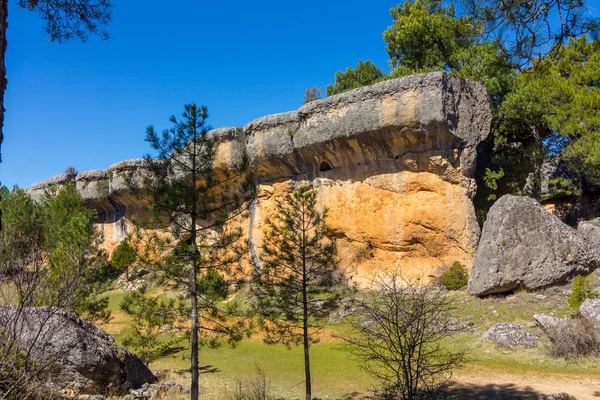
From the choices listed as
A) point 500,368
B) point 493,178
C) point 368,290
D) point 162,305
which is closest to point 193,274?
point 162,305

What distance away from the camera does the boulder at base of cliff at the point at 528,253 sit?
49.2 ft

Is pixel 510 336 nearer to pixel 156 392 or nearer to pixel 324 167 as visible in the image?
pixel 156 392

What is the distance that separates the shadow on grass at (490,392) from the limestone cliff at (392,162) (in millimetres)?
9171

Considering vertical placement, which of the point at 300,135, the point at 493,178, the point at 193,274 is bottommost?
the point at 193,274

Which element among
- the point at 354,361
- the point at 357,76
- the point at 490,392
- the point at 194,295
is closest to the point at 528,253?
the point at 354,361

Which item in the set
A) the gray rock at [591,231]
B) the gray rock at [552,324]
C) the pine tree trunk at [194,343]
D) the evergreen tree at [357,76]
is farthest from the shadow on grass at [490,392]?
the evergreen tree at [357,76]

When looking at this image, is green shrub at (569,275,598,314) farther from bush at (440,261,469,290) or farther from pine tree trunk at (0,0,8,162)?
pine tree trunk at (0,0,8,162)

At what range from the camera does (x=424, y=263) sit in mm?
19391

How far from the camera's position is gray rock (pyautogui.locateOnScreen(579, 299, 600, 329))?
11413 mm

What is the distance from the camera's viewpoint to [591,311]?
11719mm

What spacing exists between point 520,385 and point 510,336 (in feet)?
9.00

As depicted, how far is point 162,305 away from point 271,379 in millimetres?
3876

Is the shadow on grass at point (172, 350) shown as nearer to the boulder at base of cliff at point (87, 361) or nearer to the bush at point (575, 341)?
the boulder at base of cliff at point (87, 361)

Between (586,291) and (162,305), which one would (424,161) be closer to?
(586,291)
